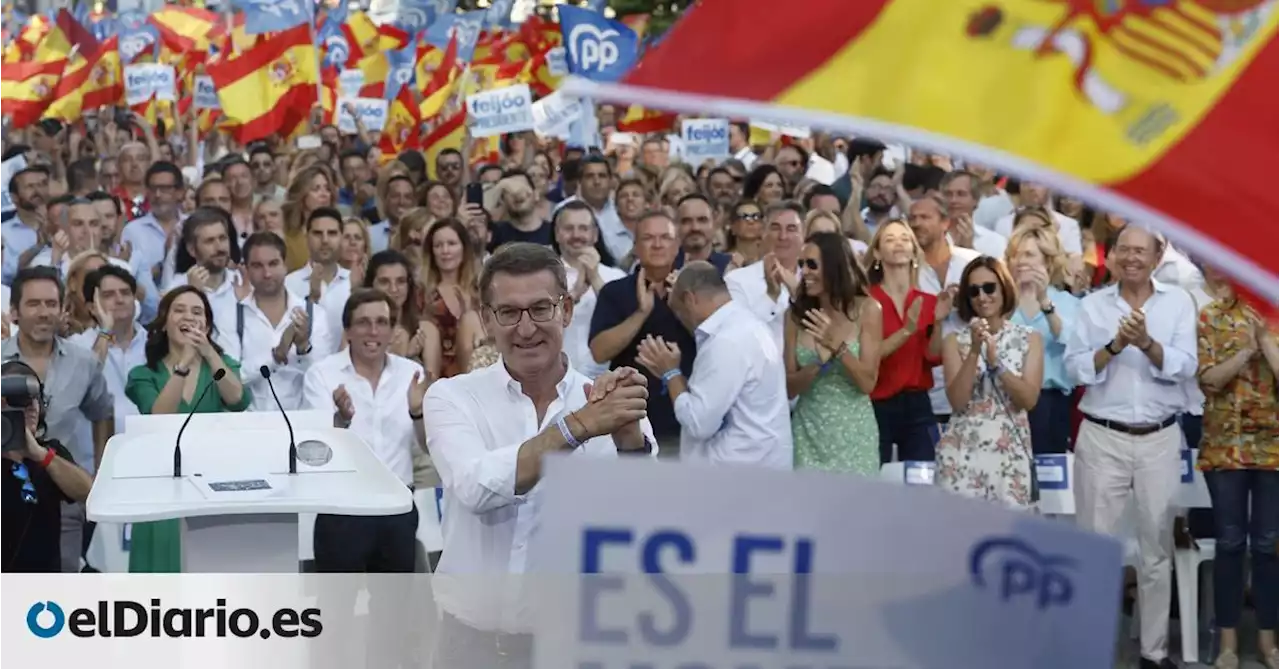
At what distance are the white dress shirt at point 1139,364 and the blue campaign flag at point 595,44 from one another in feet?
27.3

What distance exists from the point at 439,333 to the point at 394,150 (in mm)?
11258

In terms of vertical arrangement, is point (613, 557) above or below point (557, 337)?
below

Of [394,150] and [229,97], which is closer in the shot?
[229,97]

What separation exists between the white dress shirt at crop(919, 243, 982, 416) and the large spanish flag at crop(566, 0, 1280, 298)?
20.8 ft

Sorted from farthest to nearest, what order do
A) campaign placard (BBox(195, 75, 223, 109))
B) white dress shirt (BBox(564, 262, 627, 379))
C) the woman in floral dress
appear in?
campaign placard (BBox(195, 75, 223, 109)) → white dress shirt (BBox(564, 262, 627, 379)) → the woman in floral dress

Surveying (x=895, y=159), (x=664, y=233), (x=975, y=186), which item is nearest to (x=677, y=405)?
(x=664, y=233)

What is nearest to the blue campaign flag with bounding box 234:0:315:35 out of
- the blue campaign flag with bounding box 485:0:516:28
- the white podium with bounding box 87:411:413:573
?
the blue campaign flag with bounding box 485:0:516:28

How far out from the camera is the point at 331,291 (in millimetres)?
10305

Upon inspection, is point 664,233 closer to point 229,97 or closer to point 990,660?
point 990,660

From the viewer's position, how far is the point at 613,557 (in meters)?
2.76

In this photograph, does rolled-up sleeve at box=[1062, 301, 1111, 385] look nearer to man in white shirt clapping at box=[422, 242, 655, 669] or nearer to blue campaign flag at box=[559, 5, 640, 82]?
man in white shirt clapping at box=[422, 242, 655, 669]

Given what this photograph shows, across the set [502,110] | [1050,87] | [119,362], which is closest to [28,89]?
[502,110]

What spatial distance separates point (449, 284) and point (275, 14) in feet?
35.6

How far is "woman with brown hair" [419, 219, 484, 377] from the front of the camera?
30.8ft
